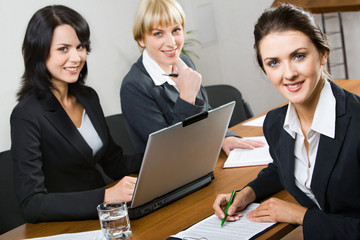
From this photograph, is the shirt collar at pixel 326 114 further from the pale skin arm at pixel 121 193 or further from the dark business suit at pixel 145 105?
the dark business suit at pixel 145 105

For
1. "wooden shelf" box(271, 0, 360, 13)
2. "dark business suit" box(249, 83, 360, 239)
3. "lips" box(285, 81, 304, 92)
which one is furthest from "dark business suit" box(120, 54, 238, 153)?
"wooden shelf" box(271, 0, 360, 13)

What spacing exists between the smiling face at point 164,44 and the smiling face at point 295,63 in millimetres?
1007

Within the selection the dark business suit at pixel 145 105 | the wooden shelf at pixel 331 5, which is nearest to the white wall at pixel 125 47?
the wooden shelf at pixel 331 5

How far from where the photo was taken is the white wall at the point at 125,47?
11.2 feet

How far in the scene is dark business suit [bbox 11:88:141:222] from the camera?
175 cm

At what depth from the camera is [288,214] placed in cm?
149

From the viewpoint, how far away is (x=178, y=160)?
5.62ft

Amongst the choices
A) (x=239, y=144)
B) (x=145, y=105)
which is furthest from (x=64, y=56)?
(x=239, y=144)

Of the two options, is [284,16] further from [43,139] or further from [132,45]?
[132,45]

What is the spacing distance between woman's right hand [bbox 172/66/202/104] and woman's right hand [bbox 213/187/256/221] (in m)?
0.73

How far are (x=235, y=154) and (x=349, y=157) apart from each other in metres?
0.86

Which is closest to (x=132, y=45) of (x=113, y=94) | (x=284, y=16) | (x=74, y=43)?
(x=113, y=94)

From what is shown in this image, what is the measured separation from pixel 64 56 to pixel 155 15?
1.69 ft

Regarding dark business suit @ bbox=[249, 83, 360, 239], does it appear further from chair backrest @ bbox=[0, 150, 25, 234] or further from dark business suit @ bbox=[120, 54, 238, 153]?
chair backrest @ bbox=[0, 150, 25, 234]
